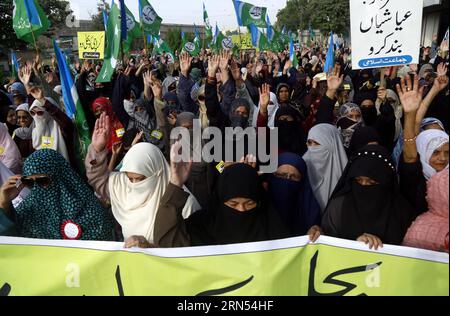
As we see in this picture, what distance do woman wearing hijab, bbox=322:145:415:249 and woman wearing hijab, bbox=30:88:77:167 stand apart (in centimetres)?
265

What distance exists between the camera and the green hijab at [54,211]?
88.1 inches

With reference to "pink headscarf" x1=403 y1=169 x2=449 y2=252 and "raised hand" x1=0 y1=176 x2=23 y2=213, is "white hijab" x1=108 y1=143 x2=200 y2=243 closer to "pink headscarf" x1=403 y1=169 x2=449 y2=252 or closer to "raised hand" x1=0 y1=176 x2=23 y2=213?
"raised hand" x1=0 y1=176 x2=23 y2=213

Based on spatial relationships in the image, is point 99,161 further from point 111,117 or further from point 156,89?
point 156,89

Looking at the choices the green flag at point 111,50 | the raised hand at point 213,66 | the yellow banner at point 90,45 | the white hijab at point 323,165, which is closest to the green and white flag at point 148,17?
the yellow banner at point 90,45

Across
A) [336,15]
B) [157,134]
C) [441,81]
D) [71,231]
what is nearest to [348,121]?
[441,81]

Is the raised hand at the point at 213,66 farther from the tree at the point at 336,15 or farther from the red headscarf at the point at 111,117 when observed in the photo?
the tree at the point at 336,15

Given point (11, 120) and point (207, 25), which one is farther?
point (207, 25)

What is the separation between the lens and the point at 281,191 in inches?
100

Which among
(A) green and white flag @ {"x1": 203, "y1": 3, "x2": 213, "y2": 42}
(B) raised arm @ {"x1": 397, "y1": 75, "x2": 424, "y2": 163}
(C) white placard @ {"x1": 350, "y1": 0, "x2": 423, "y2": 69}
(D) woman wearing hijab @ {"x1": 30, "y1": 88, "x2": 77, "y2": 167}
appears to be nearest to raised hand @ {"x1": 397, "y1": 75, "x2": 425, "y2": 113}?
(B) raised arm @ {"x1": 397, "y1": 75, "x2": 424, "y2": 163}

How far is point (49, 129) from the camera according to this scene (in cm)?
373

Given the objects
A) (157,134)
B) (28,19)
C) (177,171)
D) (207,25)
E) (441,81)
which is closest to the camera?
(177,171)

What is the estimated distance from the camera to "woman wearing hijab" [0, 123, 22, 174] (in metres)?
3.55

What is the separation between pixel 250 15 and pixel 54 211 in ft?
34.7
